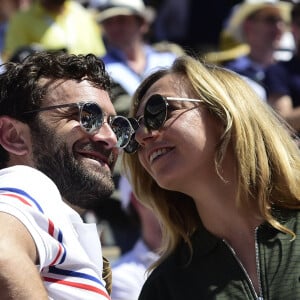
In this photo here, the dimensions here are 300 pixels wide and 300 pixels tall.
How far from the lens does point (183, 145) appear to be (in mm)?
3363

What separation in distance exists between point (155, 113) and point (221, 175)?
1.10 feet

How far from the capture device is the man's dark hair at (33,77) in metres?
3.15

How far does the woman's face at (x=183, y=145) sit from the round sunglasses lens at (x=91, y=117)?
32 centimetres

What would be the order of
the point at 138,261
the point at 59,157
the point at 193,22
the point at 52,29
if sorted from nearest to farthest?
1. the point at 59,157
2. the point at 138,261
3. the point at 52,29
4. the point at 193,22

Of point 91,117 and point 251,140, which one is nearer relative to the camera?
point 91,117

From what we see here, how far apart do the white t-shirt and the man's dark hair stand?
462mm

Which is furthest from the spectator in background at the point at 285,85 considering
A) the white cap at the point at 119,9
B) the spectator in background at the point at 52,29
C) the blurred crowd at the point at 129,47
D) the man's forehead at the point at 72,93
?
the man's forehead at the point at 72,93

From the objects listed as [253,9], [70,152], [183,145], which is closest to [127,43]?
[253,9]

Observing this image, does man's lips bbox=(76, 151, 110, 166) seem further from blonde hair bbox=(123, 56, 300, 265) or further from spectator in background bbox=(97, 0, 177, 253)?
spectator in background bbox=(97, 0, 177, 253)

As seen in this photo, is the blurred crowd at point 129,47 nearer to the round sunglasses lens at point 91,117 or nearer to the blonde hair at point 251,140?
the blonde hair at point 251,140

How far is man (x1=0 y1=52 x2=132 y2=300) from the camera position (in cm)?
256

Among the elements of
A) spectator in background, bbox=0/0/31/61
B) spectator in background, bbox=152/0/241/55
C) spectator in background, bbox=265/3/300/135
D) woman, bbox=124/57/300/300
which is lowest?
spectator in background, bbox=152/0/241/55

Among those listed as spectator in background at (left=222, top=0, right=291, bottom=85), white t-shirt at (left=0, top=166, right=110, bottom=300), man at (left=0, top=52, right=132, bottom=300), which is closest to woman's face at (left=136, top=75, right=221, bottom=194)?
man at (left=0, top=52, right=132, bottom=300)

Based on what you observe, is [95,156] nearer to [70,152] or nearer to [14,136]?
[70,152]
